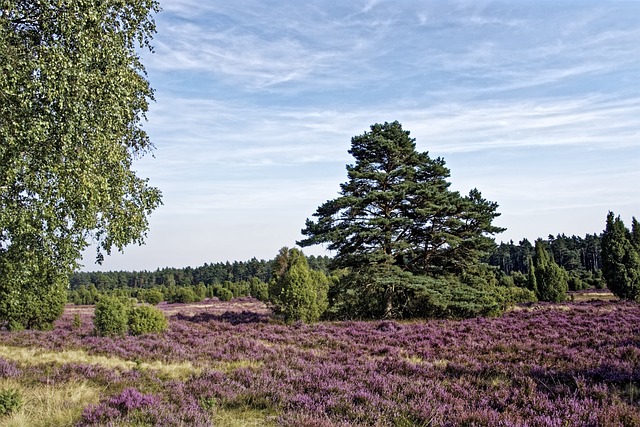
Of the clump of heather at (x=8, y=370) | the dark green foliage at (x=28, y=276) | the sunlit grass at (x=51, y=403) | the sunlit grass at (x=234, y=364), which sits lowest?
the sunlit grass at (x=234, y=364)

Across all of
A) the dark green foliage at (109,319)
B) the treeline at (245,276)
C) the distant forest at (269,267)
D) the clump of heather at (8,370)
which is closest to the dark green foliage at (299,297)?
the dark green foliage at (109,319)

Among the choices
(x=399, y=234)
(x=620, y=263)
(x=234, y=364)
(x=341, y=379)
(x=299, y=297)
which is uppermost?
(x=399, y=234)

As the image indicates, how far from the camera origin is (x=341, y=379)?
8953 millimetres

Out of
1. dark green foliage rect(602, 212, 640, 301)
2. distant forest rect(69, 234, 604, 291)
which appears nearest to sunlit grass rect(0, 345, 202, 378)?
dark green foliage rect(602, 212, 640, 301)

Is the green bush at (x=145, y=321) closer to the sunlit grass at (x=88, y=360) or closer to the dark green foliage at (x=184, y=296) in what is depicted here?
the sunlit grass at (x=88, y=360)

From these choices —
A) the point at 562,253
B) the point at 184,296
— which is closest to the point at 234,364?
the point at 184,296

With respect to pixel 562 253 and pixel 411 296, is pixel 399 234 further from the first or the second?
pixel 562 253

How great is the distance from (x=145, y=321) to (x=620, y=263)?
114 ft

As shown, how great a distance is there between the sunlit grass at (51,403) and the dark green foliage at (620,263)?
37.4 m

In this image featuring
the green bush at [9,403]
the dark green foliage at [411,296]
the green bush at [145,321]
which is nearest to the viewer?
the green bush at [9,403]

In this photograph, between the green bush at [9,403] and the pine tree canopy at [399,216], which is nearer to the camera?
the green bush at [9,403]

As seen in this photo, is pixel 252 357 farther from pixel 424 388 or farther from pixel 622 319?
pixel 622 319

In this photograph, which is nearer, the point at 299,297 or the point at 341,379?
the point at 341,379

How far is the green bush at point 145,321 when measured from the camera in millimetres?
18688
